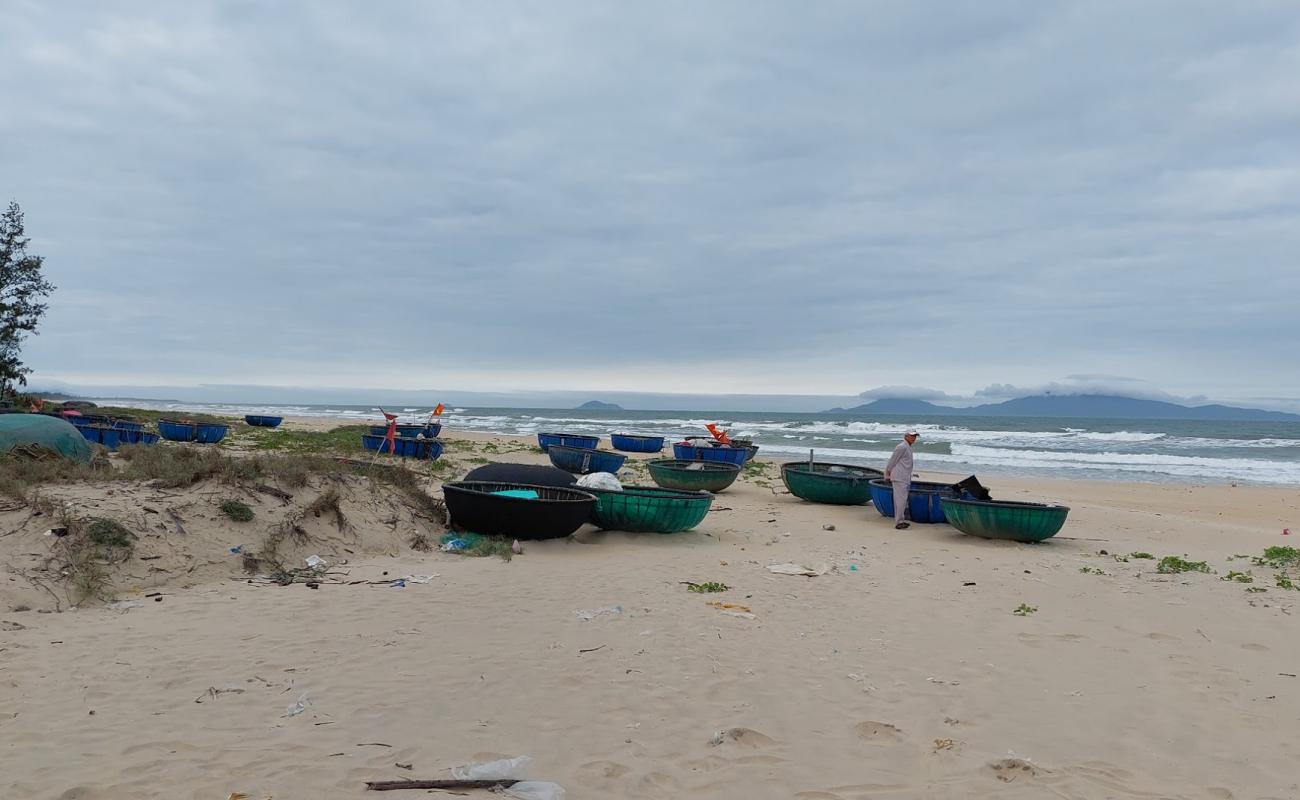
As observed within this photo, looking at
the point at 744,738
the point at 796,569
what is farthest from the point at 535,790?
the point at 796,569

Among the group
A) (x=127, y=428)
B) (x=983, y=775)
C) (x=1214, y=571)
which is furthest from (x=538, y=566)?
(x=127, y=428)

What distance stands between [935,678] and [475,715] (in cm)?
353

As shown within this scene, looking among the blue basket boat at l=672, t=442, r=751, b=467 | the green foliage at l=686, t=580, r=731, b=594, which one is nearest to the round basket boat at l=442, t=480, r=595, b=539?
the green foliage at l=686, t=580, r=731, b=594

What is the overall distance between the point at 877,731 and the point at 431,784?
9.21 feet

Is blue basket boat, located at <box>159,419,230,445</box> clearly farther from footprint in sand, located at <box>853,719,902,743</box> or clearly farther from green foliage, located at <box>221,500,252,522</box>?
footprint in sand, located at <box>853,719,902,743</box>

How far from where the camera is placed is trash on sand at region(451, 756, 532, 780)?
13.6 ft

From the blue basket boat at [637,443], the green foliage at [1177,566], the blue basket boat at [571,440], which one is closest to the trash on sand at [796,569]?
the green foliage at [1177,566]

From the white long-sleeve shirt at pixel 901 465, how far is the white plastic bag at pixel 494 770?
1150 cm

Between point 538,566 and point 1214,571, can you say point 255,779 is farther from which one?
point 1214,571

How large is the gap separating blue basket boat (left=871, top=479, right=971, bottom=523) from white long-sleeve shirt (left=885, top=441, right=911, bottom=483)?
0.46 m

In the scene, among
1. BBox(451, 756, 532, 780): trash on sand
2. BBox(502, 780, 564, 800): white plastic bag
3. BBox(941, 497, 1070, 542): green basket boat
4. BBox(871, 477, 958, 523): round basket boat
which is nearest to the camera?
BBox(502, 780, 564, 800): white plastic bag

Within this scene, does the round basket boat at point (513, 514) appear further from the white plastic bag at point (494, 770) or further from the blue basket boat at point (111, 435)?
the blue basket boat at point (111, 435)

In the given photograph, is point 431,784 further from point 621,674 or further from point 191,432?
point 191,432

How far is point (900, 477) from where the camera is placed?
48.0ft
